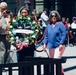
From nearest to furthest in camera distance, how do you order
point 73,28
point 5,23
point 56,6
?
point 5,23, point 73,28, point 56,6

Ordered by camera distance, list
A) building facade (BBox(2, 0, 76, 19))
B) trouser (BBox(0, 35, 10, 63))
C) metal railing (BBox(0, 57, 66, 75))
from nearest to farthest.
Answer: metal railing (BBox(0, 57, 66, 75))
trouser (BBox(0, 35, 10, 63))
building facade (BBox(2, 0, 76, 19))

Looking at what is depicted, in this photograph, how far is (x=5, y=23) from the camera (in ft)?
39.6

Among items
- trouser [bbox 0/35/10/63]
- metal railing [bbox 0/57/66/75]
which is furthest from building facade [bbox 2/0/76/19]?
metal railing [bbox 0/57/66/75]

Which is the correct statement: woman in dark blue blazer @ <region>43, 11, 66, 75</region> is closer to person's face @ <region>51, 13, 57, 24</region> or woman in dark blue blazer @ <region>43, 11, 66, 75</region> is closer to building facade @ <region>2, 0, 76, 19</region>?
person's face @ <region>51, 13, 57, 24</region>

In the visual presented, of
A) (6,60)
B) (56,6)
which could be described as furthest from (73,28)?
(6,60)

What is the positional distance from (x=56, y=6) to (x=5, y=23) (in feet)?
61.6

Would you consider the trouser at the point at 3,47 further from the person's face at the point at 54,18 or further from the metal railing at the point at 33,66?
the metal railing at the point at 33,66

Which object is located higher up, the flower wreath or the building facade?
the flower wreath

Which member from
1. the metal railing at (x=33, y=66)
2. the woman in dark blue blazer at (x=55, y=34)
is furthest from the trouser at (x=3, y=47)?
the metal railing at (x=33, y=66)

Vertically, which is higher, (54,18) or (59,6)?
(54,18)

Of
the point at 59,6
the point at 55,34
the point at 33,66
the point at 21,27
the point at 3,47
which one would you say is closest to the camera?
the point at 33,66

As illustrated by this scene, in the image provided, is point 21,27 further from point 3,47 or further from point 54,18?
point 54,18

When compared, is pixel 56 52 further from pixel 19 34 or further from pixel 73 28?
pixel 73 28

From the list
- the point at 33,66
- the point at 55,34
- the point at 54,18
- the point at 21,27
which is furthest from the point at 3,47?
the point at 33,66
